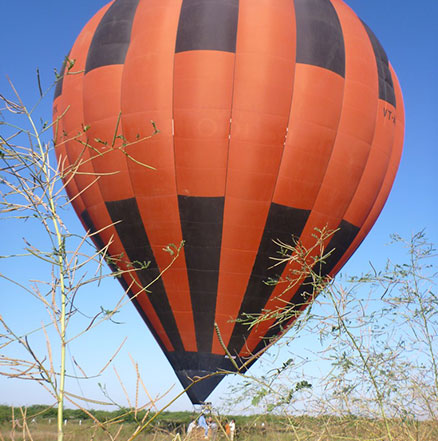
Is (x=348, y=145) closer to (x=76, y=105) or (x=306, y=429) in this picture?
(x=76, y=105)

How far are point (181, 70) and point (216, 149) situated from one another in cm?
155

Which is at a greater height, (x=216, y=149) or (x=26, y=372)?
(x=216, y=149)

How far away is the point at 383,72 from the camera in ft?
37.0

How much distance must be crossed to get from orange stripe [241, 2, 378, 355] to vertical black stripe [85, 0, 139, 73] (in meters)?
4.20

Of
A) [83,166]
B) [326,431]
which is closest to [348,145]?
[83,166]

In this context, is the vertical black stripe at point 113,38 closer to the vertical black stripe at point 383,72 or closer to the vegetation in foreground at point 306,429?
the vertical black stripe at point 383,72

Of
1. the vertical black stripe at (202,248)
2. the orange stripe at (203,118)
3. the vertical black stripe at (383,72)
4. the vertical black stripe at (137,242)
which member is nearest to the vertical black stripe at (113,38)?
the orange stripe at (203,118)

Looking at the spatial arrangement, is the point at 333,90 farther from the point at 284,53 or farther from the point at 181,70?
the point at 181,70

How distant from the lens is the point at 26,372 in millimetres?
1443

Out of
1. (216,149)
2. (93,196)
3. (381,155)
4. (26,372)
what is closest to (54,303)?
(26,372)

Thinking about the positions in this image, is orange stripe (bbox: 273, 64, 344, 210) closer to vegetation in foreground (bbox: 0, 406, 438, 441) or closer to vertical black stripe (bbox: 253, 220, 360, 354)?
vertical black stripe (bbox: 253, 220, 360, 354)

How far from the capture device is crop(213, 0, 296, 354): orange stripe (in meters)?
9.37

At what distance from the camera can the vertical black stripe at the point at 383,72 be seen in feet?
36.2

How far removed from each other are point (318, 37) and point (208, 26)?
81.0 inches
